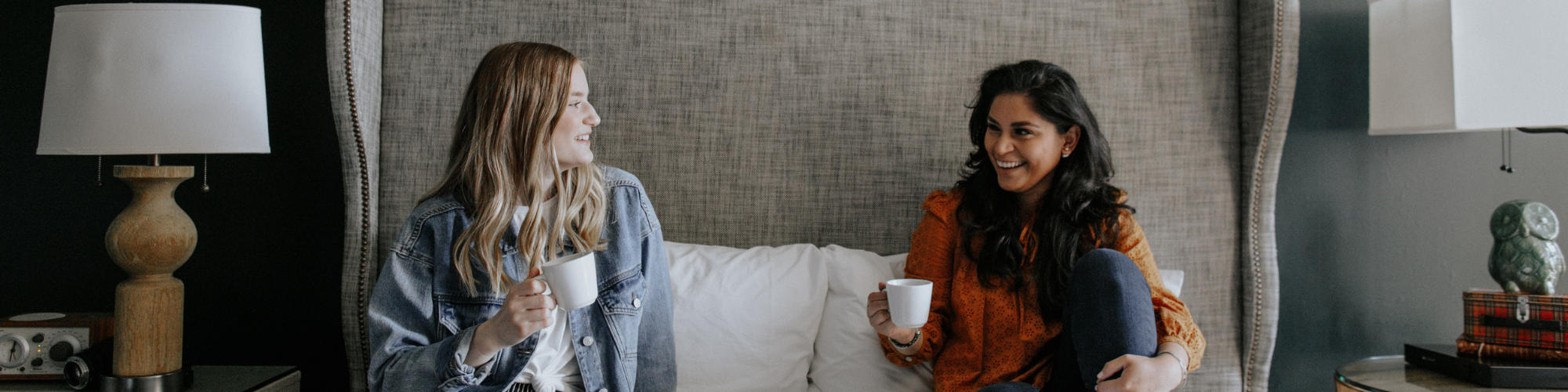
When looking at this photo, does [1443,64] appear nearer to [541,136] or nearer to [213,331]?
[541,136]

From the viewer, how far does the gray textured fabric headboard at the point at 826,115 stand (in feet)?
5.69

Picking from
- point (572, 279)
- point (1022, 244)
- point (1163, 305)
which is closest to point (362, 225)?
point (572, 279)

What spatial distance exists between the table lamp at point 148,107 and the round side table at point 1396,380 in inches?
80.9

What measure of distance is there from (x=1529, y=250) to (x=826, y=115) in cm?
135

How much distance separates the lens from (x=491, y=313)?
1280 millimetres

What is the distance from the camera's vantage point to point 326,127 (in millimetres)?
1900

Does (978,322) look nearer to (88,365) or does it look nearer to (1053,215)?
(1053,215)

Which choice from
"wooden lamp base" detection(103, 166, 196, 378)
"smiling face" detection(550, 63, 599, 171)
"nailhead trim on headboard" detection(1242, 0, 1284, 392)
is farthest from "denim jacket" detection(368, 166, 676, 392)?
"nailhead trim on headboard" detection(1242, 0, 1284, 392)

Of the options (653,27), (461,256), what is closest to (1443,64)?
(653,27)

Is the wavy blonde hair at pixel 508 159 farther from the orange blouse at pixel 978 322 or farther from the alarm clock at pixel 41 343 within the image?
the alarm clock at pixel 41 343

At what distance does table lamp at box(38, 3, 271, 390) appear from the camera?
137cm

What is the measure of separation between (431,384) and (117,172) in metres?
0.76

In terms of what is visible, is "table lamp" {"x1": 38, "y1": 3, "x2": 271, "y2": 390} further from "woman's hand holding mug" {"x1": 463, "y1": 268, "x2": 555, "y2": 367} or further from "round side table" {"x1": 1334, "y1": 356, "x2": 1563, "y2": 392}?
"round side table" {"x1": 1334, "y1": 356, "x2": 1563, "y2": 392}

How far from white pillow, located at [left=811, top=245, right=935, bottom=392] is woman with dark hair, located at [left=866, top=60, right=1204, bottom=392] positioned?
0.05m
